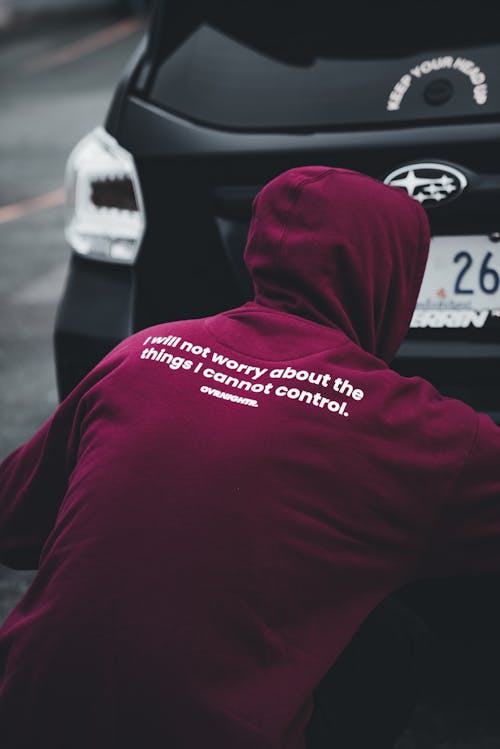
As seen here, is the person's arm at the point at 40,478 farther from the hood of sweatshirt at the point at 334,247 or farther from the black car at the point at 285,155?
the black car at the point at 285,155

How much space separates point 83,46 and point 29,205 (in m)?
13.2

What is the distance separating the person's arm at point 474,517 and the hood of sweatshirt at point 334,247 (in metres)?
0.26

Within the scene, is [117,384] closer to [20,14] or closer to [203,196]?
[203,196]

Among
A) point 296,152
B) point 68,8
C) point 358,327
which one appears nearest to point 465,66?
point 296,152

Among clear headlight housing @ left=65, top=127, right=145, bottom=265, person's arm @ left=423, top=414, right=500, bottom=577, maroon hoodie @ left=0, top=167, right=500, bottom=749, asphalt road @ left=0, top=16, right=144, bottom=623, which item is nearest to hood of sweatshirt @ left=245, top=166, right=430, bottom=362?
maroon hoodie @ left=0, top=167, right=500, bottom=749

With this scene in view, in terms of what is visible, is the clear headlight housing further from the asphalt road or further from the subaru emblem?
the asphalt road

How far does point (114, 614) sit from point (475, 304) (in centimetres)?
114

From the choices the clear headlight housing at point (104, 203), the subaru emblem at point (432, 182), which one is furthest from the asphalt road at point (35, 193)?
the subaru emblem at point (432, 182)

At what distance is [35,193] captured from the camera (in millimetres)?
9461

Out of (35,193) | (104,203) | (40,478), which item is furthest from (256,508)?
(35,193)

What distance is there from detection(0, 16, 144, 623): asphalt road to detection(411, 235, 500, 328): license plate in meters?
1.52

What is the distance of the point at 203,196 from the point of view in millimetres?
2580

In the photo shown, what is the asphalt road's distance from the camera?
4930 mm

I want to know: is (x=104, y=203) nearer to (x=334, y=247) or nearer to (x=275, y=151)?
(x=275, y=151)
